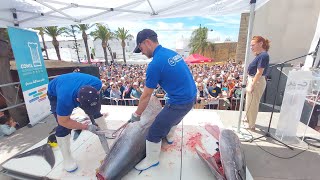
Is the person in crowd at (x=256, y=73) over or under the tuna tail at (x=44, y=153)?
over

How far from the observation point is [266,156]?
127 inches

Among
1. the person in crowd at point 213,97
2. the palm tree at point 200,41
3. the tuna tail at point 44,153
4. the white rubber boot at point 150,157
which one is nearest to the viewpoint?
the white rubber boot at point 150,157

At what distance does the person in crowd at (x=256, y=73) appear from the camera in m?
3.54

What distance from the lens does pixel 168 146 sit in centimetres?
331

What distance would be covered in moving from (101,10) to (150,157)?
3917 mm

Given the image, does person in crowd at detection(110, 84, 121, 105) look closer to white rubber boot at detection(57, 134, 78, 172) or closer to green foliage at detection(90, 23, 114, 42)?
white rubber boot at detection(57, 134, 78, 172)

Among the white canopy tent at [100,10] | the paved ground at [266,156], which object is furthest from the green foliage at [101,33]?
the paved ground at [266,156]

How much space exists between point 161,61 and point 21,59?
164 inches

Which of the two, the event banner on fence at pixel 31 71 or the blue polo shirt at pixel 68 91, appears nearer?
the blue polo shirt at pixel 68 91

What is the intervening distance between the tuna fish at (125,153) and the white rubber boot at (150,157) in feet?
0.24

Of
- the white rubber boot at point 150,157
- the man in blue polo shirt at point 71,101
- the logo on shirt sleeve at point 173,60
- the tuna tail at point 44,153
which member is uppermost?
the logo on shirt sleeve at point 173,60

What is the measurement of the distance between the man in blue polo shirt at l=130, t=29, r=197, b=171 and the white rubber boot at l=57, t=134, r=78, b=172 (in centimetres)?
104

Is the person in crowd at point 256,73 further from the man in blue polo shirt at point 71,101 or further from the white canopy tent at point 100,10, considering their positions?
the man in blue polo shirt at point 71,101

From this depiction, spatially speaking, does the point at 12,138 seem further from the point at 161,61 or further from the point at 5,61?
the point at 161,61
